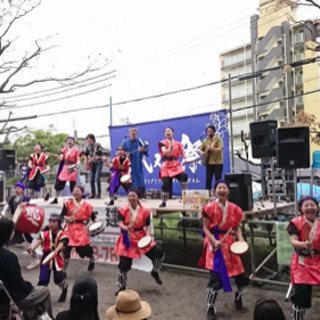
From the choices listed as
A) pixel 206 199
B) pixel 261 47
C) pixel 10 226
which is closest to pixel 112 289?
pixel 206 199

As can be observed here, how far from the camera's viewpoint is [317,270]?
3662mm

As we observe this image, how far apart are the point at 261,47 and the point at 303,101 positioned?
606 cm

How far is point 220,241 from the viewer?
175 inches

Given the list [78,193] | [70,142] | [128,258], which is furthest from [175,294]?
[70,142]

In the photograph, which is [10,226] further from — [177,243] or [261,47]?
[261,47]

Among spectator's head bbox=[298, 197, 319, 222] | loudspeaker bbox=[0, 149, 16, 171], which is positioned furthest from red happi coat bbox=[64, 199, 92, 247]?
loudspeaker bbox=[0, 149, 16, 171]

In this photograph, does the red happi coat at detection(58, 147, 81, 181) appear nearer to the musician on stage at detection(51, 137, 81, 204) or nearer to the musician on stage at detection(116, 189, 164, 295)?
the musician on stage at detection(51, 137, 81, 204)

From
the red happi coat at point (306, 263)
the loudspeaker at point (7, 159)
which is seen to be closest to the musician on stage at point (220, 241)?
the red happi coat at point (306, 263)

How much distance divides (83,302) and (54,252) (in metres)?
2.91

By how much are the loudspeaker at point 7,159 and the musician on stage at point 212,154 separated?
16.4 feet

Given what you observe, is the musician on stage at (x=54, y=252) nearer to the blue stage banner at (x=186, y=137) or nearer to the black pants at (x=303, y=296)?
the black pants at (x=303, y=296)

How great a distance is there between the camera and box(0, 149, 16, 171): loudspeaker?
995 cm

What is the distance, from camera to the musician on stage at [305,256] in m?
3.65

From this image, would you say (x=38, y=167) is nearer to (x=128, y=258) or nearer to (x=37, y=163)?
(x=37, y=163)
